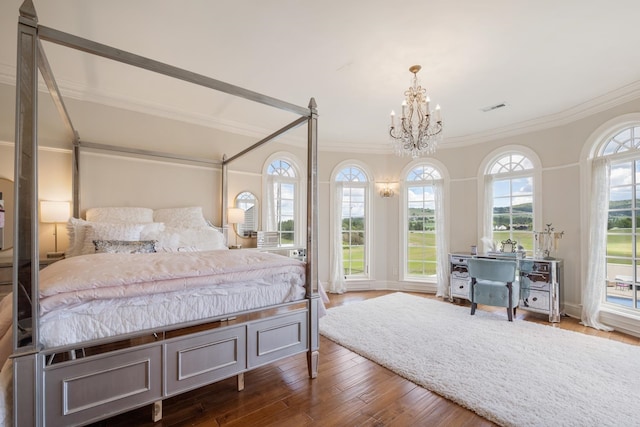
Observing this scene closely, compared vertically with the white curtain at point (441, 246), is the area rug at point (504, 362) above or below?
below

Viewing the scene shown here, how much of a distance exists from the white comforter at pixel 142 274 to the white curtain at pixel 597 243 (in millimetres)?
3864

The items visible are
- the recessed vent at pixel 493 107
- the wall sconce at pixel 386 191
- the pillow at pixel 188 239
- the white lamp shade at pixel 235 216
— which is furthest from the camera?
the wall sconce at pixel 386 191

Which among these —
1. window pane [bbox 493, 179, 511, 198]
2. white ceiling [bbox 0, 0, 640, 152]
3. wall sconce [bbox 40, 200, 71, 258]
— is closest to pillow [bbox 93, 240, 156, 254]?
wall sconce [bbox 40, 200, 71, 258]

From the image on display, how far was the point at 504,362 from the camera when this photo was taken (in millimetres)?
2609

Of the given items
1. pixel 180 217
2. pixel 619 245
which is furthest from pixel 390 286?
pixel 180 217

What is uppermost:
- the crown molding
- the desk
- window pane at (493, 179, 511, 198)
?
the crown molding

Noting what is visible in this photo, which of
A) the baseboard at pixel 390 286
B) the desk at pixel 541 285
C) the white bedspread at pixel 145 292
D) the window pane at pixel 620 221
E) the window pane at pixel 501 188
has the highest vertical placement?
the window pane at pixel 501 188

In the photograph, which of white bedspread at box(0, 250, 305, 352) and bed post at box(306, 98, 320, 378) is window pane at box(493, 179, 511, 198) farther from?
white bedspread at box(0, 250, 305, 352)

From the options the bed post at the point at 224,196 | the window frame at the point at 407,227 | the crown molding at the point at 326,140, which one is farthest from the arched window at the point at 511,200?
the bed post at the point at 224,196

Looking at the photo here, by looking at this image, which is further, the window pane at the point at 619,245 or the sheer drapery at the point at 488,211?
the sheer drapery at the point at 488,211

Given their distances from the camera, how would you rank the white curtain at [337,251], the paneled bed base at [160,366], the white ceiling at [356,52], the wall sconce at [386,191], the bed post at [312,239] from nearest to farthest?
the paneled bed base at [160,366]
the white ceiling at [356,52]
the bed post at [312,239]
the white curtain at [337,251]
the wall sconce at [386,191]

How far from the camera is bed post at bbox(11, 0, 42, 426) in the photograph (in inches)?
49.9

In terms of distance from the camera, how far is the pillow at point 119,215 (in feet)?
10.4

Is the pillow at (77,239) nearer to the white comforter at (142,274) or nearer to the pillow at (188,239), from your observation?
the pillow at (188,239)
